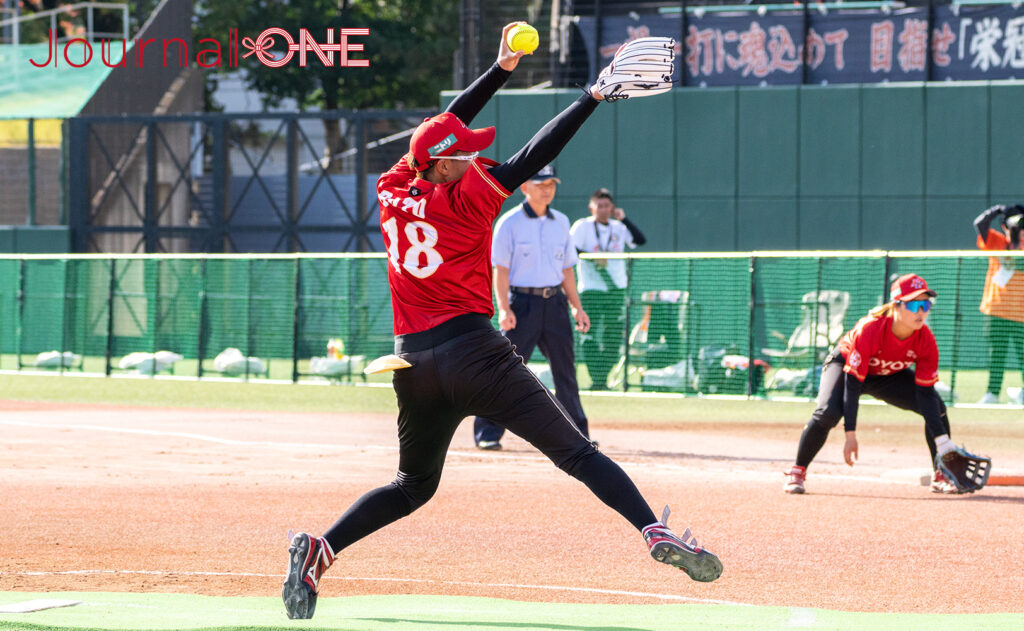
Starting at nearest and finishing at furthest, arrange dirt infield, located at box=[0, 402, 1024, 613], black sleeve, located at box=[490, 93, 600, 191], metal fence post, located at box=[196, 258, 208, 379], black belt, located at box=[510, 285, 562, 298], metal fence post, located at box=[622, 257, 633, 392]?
black sleeve, located at box=[490, 93, 600, 191] < dirt infield, located at box=[0, 402, 1024, 613] < black belt, located at box=[510, 285, 562, 298] < metal fence post, located at box=[622, 257, 633, 392] < metal fence post, located at box=[196, 258, 208, 379]

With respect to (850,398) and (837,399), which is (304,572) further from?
(837,399)

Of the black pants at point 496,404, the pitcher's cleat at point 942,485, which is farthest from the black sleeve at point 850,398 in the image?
the black pants at point 496,404

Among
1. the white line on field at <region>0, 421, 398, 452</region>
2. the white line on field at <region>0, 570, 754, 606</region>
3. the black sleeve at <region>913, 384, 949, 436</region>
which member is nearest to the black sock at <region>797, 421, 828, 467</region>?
the black sleeve at <region>913, 384, 949, 436</region>

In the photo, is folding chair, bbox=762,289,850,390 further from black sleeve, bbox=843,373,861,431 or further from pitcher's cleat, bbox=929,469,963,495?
black sleeve, bbox=843,373,861,431

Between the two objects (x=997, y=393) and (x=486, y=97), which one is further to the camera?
(x=997, y=393)

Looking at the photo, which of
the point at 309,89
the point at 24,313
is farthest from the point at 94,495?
the point at 309,89

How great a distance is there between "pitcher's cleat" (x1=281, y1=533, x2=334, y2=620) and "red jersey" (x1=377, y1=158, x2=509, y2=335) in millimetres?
915

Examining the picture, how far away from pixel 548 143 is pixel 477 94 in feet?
2.82

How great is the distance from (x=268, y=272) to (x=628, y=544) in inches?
513

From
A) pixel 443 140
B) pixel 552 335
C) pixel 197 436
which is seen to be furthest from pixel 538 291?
pixel 443 140

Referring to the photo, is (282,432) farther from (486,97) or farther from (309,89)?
(309,89)

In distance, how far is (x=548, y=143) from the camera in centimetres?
529

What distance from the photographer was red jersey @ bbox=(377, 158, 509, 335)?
5.55 meters

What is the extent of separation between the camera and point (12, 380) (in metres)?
20.5
